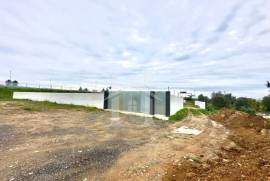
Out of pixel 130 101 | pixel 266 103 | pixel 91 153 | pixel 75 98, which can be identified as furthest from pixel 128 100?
pixel 266 103

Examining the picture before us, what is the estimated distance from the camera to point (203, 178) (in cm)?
522

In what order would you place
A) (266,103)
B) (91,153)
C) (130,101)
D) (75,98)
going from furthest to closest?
(266,103) < (75,98) < (130,101) < (91,153)

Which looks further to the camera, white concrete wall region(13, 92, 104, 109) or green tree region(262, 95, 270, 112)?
green tree region(262, 95, 270, 112)

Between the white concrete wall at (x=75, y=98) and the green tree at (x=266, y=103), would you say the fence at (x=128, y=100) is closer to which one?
the white concrete wall at (x=75, y=98)

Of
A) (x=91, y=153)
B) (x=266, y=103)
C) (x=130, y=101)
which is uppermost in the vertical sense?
(x=130, y=101)

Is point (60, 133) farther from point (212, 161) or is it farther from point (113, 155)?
point (212, 161)

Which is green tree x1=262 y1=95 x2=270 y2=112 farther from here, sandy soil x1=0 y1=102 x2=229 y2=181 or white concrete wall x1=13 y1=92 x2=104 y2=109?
sandy soil x1=0 y1=102 x2=229 y2=181

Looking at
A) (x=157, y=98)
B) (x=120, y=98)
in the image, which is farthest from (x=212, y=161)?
(x=120, y=98)

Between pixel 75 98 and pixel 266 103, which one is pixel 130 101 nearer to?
pixel 75 98

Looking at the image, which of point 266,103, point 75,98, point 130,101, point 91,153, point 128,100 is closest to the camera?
point 91,153

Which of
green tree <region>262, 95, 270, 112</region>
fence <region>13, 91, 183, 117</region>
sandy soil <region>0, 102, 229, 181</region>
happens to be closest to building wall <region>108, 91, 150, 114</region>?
Result: fence <region>13, 91, 183, 117</region>

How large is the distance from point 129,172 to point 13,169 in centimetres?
262

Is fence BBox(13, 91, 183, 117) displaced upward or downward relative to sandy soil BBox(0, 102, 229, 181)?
upward

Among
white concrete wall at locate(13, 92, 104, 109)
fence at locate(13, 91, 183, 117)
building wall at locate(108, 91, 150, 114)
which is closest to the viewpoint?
fence at locate(13, 91, 183, 117)
